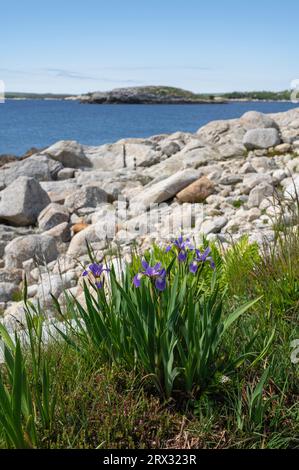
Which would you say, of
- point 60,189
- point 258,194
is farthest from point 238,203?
point 60,189

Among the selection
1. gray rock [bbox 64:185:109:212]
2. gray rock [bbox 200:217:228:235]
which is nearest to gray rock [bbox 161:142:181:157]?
gray rock [bbox 64:185:109:212]

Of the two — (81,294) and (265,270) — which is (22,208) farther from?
(265,270)

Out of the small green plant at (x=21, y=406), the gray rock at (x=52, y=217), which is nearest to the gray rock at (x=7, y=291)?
the gray rock at (x=52, y=217)

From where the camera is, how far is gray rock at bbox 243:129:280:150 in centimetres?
1271

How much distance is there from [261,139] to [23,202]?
16.6 ft

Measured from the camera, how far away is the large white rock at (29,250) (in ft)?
30.0

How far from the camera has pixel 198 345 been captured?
2953mm

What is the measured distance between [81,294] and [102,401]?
3.81 m

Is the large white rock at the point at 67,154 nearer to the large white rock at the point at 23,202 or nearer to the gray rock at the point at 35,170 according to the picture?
the gray rock at the point at 35,170

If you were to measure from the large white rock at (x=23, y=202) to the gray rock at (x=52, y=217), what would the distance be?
1.20ft

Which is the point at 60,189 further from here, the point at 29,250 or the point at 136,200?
the point at 29,250

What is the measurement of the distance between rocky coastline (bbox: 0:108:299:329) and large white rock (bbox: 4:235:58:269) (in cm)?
1

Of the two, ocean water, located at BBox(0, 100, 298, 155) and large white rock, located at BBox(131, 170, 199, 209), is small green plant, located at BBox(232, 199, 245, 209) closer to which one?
large white rock, located at BBox(131, 170, 199, 209)

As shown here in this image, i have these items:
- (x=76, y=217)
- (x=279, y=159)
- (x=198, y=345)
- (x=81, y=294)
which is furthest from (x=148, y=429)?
(x=279, y=159)
